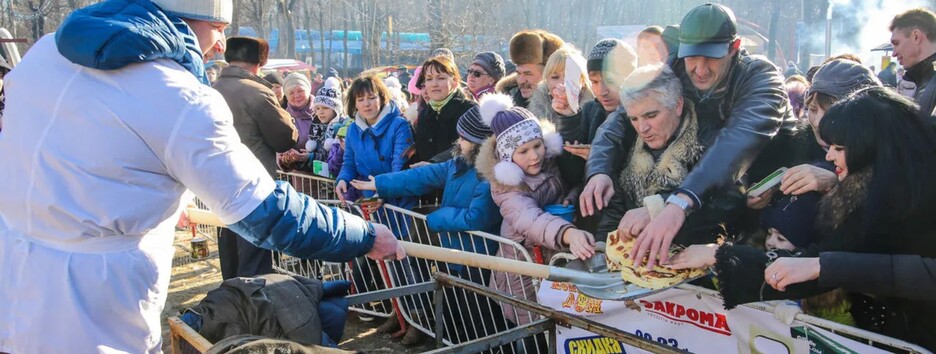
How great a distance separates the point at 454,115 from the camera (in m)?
5.21

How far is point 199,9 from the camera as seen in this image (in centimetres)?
227

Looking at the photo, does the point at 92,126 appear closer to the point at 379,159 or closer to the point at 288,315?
the point at 288,315

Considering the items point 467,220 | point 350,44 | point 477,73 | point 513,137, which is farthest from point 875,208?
point 350,44

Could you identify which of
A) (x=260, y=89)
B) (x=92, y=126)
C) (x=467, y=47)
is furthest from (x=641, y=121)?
(x=467, y=47)

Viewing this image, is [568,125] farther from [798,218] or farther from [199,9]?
[199,9]

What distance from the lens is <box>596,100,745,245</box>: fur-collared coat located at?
9.22 ft

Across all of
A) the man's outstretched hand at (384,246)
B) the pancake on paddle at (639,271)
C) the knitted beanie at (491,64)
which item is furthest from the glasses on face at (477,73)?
the man's outstretched hand at (384,246)

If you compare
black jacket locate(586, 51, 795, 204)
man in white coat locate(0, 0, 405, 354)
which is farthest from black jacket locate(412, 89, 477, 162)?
man in white coat locate(0, 0, 405, 354)

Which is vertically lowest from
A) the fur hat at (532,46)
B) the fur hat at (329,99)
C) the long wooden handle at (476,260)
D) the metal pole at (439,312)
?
the metal pole at (439,312)

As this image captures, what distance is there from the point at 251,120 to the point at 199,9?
3.07m

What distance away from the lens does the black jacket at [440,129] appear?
520 cm

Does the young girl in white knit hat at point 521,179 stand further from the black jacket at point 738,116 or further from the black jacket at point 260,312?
the black jacket at point 260,312

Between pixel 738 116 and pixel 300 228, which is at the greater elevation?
pixel 738 116

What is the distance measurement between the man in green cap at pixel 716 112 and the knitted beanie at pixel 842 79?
0.18 meters
